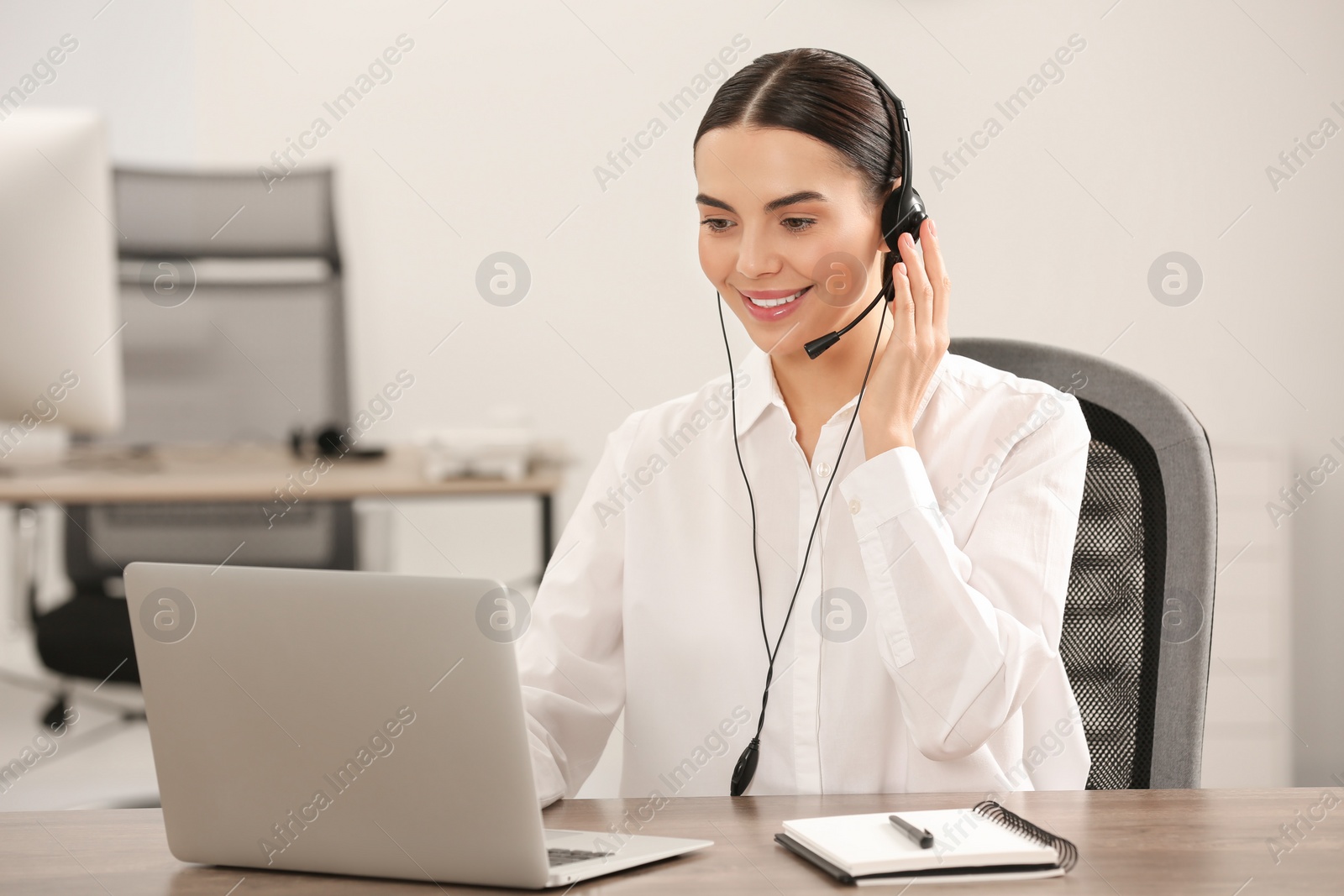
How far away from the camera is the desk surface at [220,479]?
2.30 metres

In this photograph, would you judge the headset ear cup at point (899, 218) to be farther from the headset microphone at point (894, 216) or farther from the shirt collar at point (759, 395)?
the shirt collar at point (759, 395)

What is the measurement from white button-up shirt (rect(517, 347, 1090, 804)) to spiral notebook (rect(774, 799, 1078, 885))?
0.27 meters

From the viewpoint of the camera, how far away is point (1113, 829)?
77cm

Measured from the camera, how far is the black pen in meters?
0.70

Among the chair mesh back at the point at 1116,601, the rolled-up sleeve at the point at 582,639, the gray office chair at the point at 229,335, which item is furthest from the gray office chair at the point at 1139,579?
the gray office chair at the point at 229,335

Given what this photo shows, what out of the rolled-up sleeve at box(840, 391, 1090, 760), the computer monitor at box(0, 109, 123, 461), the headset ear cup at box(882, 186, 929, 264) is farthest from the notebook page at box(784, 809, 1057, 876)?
the computer monitor at box(0, 109, 123, 461)

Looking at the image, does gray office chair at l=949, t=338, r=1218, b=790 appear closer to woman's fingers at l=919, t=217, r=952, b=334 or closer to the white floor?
woman's fingers at l=919, t=217, r=952, b=334

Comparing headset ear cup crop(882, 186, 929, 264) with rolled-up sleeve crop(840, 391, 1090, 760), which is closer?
rolled-up sleeve crop(840, 391, 1090, 760)

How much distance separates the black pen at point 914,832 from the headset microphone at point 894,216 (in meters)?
0.57

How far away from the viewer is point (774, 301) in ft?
4.03

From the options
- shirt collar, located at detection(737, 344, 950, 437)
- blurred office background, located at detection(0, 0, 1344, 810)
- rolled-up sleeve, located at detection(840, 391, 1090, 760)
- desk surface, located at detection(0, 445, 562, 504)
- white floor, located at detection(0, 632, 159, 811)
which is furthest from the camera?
white floor, located at detection(0, 632, 159, 811)

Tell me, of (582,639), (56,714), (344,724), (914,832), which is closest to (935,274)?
(582,639)

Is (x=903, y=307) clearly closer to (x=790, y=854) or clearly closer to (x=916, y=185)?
(x=790, y=854)

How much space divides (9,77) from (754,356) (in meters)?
2.56
